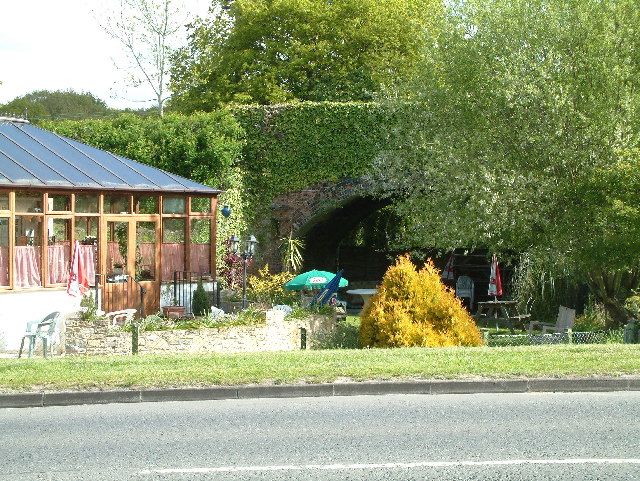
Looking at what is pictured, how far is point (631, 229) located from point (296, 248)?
15.2 meters

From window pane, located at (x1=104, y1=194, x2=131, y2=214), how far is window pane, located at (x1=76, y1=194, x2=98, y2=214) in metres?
0.86

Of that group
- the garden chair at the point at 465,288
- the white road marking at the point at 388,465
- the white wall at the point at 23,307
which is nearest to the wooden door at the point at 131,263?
the white wall at the point at 23,307

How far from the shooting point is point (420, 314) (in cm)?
1991

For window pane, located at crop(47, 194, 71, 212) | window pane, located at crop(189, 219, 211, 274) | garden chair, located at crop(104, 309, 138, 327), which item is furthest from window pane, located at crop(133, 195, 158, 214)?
garden chair, located at crop(104, 309, 138, 327)

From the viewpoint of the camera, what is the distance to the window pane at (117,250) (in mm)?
25266

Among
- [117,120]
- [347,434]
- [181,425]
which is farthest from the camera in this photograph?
[117,120]

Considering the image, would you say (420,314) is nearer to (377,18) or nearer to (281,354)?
(281,354)

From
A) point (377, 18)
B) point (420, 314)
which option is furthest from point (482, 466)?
point (377, 18)

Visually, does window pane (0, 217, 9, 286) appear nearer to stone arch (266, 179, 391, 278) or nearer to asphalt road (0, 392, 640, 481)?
asphalt road (0, 392, 640, 481)

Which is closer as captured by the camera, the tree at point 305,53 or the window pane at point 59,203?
the window pane at point 59,203

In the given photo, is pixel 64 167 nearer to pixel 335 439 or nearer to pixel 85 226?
pixel 85 226

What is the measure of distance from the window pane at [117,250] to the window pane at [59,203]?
1747mm

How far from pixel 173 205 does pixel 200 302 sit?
11.6ft

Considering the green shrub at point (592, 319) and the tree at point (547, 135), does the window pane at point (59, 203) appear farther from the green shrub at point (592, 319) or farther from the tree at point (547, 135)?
the green shrub at point (592, 319)
